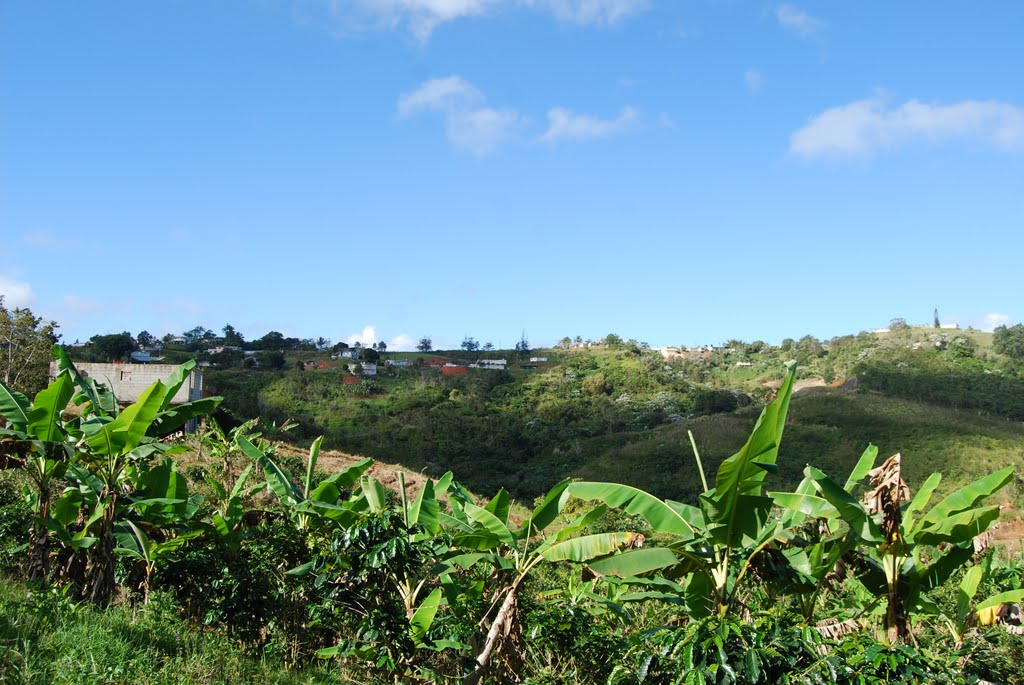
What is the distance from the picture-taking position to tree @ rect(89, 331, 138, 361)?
40406mm

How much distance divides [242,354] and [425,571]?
47089 mm

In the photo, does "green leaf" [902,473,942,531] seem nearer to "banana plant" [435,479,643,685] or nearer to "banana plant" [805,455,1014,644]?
"banana plant" [805,455,1014,644]

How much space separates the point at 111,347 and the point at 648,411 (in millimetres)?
28068

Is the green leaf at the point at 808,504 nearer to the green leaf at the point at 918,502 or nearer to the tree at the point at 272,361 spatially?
the green leaf at the point at 918,502

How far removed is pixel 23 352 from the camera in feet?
68.6

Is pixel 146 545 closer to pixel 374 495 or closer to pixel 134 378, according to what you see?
pixel 374 495

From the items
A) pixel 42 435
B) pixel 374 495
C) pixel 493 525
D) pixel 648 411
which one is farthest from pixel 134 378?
pixel 648 411

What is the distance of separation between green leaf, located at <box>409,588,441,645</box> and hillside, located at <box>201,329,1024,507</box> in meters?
20.6

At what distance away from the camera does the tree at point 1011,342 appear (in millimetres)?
46906

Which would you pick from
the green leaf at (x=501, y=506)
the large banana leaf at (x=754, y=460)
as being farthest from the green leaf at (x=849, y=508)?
the green leaf at (x=501, y=506)

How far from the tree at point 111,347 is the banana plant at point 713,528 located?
39.9m

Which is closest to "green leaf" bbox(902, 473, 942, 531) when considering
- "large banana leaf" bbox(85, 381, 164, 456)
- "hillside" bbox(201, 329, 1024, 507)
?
"large banana leaf" bbox(85, 381, 164, 456)

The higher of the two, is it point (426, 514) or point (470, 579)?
point (426, 514)

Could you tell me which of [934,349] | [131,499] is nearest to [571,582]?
[131,499]
